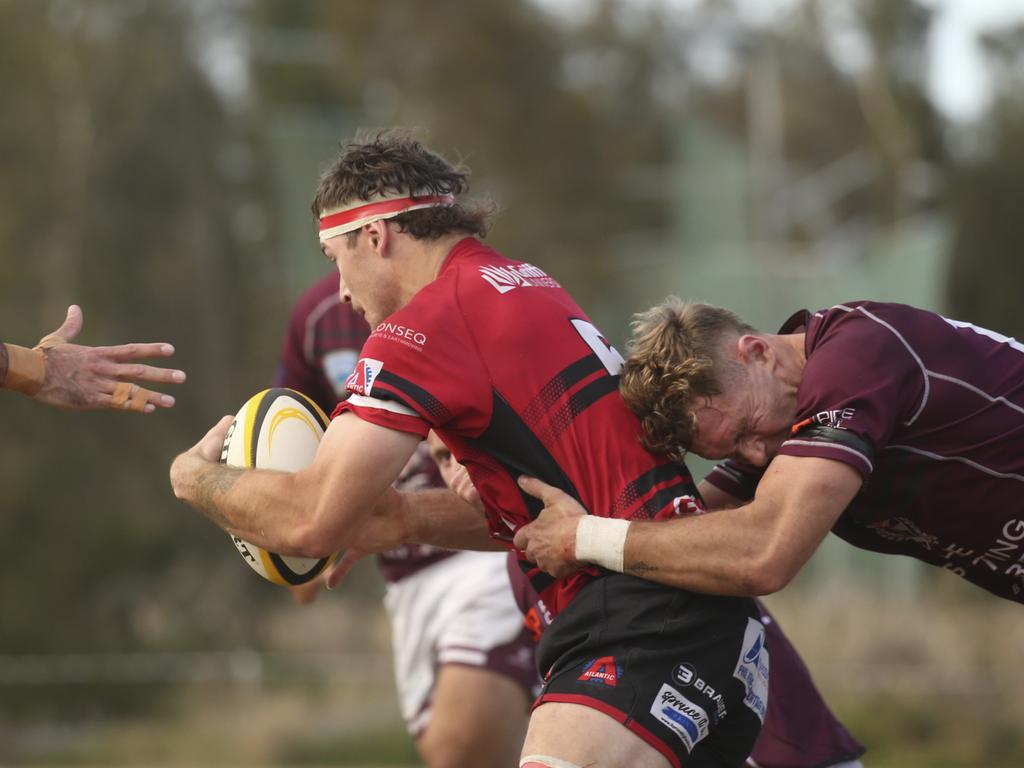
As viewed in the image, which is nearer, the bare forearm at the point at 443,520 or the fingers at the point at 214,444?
the fingers at the point at 214,444

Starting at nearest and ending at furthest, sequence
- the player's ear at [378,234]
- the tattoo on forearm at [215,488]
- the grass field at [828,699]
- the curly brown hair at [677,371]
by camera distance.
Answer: the curly brown hair at [677,371], the tattoo on forearm at [215,488], the player's ear at [378,234], the grass field at [828,699]

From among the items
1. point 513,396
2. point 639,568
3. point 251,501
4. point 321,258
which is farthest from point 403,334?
point 321,258

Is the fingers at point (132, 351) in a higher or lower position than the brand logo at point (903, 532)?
higher

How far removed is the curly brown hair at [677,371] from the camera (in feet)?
12.8

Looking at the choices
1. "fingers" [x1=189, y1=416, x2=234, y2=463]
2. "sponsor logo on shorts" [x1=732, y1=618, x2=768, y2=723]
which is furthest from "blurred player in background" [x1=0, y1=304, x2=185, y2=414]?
"sponsor logo on shorts" [x1=732, y1=618, x2=768, y2=723]

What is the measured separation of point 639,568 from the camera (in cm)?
384

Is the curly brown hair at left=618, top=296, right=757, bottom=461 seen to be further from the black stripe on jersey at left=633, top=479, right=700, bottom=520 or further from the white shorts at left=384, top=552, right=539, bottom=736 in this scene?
the white shorts at left=384, top=552, right=539, bottom=736

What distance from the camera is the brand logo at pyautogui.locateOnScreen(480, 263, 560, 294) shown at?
13.3 ft

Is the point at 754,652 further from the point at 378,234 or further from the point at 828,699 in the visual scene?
the point at 828,699

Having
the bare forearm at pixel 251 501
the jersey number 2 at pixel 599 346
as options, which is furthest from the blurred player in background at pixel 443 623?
Result: the jersey number 2 at pixel 599 346

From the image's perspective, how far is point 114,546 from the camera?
15.6 metres

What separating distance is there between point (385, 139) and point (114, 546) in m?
12.0

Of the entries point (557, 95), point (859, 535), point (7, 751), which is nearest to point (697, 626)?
point (859, 535)

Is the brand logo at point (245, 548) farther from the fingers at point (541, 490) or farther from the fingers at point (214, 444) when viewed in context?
the fingers at point (541, 490)
